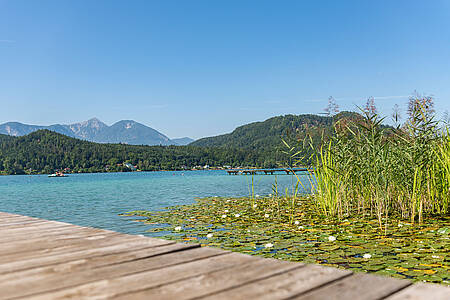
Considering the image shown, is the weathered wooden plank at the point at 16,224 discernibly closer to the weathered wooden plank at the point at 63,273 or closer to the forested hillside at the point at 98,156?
the weathered wooden plank at the point at 63,273

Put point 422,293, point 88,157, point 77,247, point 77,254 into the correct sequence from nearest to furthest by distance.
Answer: point 422,293
point 77,254
point 77,247
point 88,157

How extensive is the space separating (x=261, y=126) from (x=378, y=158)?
456ft

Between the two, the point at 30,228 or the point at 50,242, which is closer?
the point at 50,242

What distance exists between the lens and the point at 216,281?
4.76 ft

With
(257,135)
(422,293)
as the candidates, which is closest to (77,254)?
(422,293)

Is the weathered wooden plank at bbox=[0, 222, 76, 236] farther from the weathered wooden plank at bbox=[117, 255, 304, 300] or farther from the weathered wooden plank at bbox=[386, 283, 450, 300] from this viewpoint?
the weathered wooden plank at bbox=[386, 283, 450, 300]

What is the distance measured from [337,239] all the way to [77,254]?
3847 millimetres

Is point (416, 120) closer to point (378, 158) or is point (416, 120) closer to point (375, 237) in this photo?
point (378, 158)

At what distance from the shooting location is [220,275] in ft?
5.03

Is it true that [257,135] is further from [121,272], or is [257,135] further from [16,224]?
[121,272]

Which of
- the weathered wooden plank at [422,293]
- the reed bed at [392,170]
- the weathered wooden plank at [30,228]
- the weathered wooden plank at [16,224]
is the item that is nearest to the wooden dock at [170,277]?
the weathered wooden plank at [422,293]

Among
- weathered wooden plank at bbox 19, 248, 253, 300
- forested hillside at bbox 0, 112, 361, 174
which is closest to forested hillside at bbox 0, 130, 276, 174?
forested hillside at bbox 0, 112, 361, 174

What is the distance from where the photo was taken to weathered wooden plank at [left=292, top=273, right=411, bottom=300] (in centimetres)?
124

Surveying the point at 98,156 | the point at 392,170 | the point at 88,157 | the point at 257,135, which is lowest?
the point at 392,170
